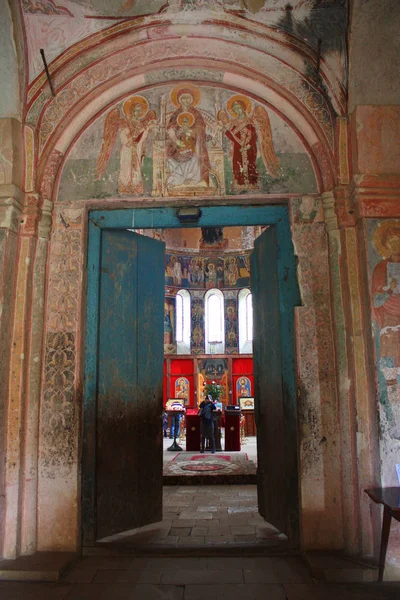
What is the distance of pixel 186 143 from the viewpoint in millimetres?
5238

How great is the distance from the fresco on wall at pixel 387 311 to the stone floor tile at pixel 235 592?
64.5 inches

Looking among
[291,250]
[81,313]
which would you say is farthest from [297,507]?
[81,313]

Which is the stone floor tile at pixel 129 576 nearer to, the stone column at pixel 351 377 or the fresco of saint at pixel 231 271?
the stone column at pixel 351 377

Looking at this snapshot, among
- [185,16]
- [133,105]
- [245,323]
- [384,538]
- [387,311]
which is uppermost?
[185,16]

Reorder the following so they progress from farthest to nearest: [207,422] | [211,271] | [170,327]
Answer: [211,271], [170,327], [207,422]

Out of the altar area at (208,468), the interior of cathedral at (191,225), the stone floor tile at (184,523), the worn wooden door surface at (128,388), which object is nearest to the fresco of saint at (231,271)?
the altar area at (208,468)

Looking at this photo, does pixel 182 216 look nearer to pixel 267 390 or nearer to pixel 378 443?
pixel 267 390

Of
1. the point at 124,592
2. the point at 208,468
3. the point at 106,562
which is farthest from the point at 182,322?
the point at 124,592

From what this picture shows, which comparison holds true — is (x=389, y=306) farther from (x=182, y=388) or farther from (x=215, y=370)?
(x=182, y=388)

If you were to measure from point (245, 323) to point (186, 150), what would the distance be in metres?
14.8

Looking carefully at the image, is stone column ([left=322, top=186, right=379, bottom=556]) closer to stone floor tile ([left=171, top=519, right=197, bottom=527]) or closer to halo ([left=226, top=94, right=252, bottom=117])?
halo ([left=226, top=94, right=252, bottom=117])

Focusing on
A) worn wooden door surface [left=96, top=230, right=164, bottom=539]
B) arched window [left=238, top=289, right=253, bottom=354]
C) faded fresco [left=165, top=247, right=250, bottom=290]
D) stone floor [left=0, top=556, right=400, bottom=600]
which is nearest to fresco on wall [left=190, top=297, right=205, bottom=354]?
faded fresco [left=165, top=247, right=250, bottom=290]

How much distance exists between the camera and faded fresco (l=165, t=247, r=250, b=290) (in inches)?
774

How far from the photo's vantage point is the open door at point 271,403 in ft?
15.2
